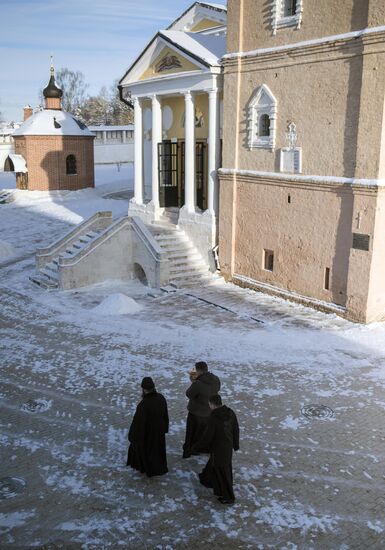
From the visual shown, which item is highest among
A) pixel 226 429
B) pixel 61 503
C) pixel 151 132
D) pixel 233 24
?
pixel 233 24

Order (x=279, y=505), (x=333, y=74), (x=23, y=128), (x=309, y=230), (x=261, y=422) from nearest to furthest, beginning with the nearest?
(x=279, y=505), (x=261, y=422), (x=333, y=74), (x=309, y=230), (x=23, y=128)

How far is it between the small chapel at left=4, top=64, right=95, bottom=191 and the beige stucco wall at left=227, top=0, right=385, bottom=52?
774 inches

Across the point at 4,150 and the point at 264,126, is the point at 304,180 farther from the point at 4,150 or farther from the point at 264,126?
the point at 4,150

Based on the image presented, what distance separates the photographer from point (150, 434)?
7.70 m

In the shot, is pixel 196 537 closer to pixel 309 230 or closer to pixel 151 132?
pixel 309 230

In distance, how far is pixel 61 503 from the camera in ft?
23.8

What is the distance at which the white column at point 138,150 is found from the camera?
21047 mm

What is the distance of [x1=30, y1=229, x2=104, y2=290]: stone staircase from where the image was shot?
17561mm

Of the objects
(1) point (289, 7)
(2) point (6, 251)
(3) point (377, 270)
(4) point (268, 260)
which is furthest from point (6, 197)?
(3) point (377, 270)

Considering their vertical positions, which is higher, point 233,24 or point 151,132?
point 233,24

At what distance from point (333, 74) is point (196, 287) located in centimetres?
701

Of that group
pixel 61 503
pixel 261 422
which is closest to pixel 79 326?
pixel 261 422

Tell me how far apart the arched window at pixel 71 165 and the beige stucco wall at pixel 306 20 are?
1985 cm

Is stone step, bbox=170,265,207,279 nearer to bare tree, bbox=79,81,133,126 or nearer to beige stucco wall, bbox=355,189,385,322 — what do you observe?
beige stucco wall, bbox=355,189,385,322
